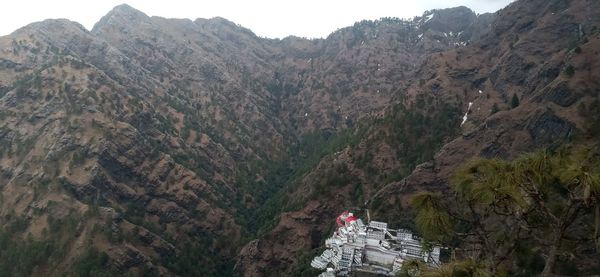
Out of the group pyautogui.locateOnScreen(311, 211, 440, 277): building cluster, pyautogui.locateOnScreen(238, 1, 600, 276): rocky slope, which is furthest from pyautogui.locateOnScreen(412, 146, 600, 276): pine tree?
pyautogui.locateOnScreen(238, 1, 600, 276): rocky slope

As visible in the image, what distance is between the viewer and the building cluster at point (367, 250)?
95.6m

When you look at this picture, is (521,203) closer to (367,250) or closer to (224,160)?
(367,250)

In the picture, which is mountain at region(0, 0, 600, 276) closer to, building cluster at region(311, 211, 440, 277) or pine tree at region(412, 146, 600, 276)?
building cluster at region(311, 211, 440, 277)

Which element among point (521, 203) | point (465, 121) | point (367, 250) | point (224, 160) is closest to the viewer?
point (521, 203)

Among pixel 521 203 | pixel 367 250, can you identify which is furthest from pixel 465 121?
pixel 521 203

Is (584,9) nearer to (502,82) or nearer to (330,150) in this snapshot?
(502,82)

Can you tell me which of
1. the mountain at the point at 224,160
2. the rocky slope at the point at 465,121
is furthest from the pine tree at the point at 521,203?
the mountain at the point at 224,160

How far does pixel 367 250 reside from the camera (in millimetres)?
98375

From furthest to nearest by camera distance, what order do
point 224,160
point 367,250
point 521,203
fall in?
1. point 224,160
2. point 367,250
3. point 521,203

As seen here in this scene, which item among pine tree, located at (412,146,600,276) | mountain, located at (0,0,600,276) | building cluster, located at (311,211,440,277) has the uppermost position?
mountain, located at (0,0,600,276)

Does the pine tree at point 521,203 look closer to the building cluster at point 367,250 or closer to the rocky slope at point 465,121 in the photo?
the building cluster at point 367,250

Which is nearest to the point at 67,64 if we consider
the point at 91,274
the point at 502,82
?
the point at 91,274

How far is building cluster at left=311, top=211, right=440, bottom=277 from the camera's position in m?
95.6

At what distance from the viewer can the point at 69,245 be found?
117500 mm
